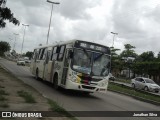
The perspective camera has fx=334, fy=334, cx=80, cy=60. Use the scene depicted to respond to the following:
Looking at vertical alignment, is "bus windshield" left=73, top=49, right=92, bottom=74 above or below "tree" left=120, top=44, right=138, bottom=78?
below

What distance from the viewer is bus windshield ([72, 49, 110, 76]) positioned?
18.5 meters

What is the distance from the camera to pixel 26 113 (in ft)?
33.6

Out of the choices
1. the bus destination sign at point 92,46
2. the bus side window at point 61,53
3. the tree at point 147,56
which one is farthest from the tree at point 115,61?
the bus destination sign at point 92,46

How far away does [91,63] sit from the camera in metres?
18.7

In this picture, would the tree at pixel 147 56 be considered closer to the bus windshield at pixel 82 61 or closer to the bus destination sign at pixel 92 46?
the bus destination sign at pixel 92 46

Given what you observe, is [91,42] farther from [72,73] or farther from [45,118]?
[45,118]

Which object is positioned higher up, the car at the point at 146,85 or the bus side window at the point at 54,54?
the bus side window at the point at 54,54

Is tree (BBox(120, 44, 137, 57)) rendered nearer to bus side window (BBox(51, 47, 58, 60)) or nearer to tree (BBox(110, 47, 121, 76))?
tree (BBox(110, 47, 121, 76))

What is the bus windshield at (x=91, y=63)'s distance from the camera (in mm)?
18531

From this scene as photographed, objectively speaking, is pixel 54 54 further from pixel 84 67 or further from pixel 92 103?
pixel 92 103

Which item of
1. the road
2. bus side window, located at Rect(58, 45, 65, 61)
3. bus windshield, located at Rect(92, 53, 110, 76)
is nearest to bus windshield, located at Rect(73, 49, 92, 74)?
bus windshield, located at Rect(92, 53, 110, 76)

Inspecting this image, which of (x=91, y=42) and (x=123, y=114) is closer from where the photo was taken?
(x=123, y=114)

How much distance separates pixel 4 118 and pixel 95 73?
1017cm

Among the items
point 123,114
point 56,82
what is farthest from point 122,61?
point 123,114
